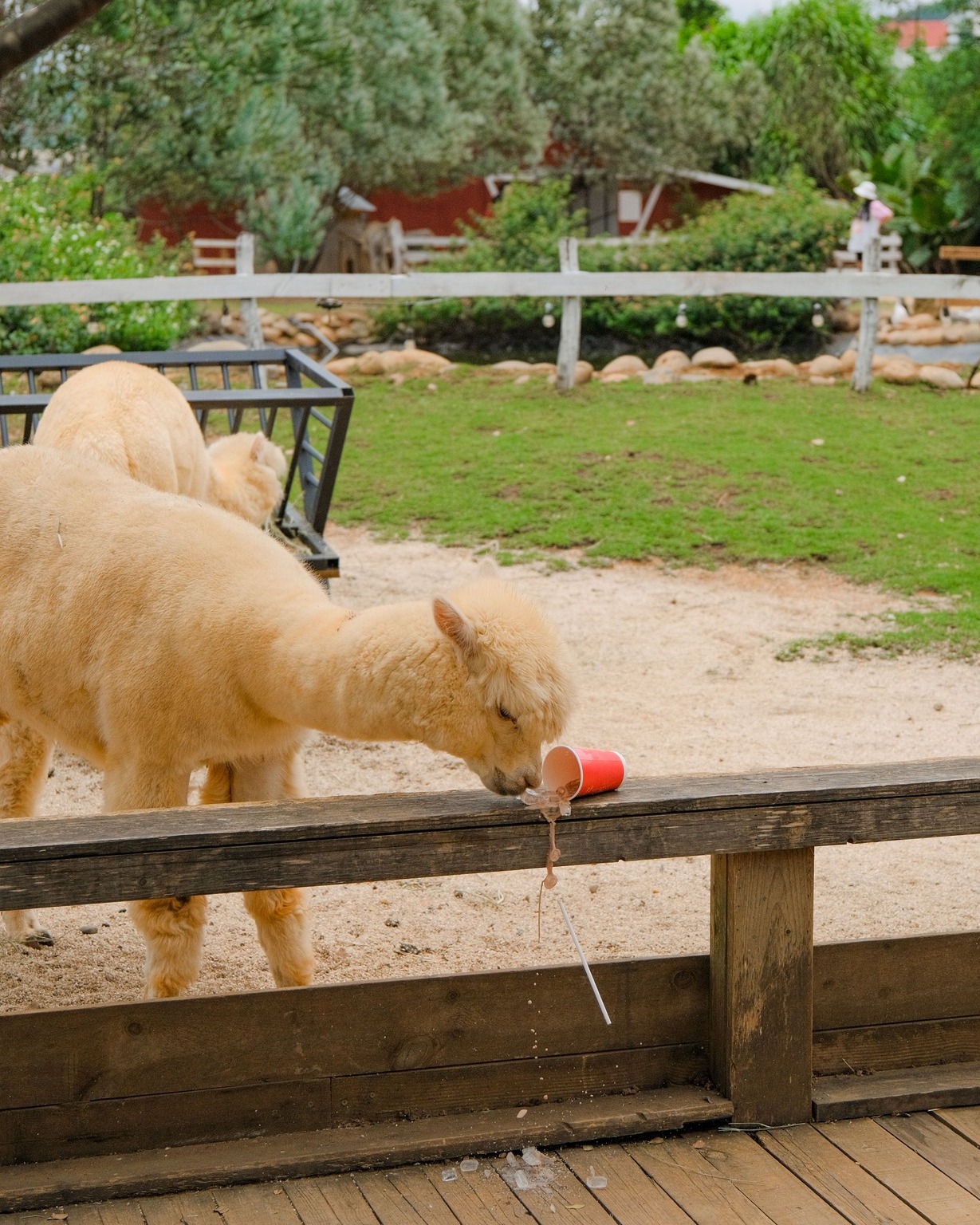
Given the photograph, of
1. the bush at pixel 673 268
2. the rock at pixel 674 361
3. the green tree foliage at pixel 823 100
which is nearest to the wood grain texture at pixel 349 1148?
the rock at pixel 674 361

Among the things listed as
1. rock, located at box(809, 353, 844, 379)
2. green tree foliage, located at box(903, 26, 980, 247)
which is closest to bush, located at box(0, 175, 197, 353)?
rock, located at box(809, 353, 844, 379)

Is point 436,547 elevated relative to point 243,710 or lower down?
lower down

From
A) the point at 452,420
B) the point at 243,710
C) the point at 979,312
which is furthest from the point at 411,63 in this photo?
the point at 243,710

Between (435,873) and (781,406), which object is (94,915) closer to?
(435,873)

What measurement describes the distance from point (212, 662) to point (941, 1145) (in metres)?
1.86

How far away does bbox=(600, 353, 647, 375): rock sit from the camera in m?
16.1

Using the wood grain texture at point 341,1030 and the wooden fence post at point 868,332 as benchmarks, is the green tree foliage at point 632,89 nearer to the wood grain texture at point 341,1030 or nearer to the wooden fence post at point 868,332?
the wooden fence post at point 868,332

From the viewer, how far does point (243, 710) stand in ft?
10.3

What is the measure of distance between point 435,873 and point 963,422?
11.9 metres

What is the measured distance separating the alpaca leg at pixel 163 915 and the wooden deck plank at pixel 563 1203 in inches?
38.8

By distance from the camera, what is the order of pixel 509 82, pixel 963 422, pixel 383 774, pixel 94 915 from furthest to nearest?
pixel 509 82, pixel 963 422, pixel 383 774, pixel 94 915

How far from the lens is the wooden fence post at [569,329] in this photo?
46.4ft

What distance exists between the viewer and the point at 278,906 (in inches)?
138

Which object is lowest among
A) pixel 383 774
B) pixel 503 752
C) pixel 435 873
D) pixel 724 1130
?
A: pixel 383 774
